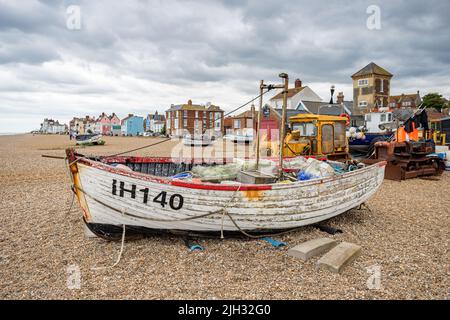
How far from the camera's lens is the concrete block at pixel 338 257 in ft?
15.6

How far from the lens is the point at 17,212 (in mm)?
8055

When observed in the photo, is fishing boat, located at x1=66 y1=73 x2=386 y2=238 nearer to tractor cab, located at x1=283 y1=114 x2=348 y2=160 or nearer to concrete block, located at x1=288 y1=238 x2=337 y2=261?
concrete block, located at x1=288 y1=238 x2=337 y2=261

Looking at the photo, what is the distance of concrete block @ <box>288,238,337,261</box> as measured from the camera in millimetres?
5188

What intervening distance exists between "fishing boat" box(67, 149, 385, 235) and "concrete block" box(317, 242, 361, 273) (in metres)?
1.04

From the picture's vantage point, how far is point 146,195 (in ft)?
17.1

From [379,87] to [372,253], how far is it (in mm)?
59130

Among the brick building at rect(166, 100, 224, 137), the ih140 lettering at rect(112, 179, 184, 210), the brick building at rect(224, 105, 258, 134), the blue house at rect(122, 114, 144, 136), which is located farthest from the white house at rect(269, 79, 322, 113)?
the blue house at rect(122, 114, 144, 136)

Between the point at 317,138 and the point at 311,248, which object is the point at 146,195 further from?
the point at 317,138

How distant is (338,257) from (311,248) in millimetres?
494

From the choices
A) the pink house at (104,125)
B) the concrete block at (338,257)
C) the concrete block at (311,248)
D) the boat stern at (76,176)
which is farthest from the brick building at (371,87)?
the pink house at (104,125)

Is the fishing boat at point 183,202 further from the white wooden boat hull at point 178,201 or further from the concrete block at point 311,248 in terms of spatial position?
the concrete block at point 311,248

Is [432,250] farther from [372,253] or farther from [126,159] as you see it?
[126,159]
